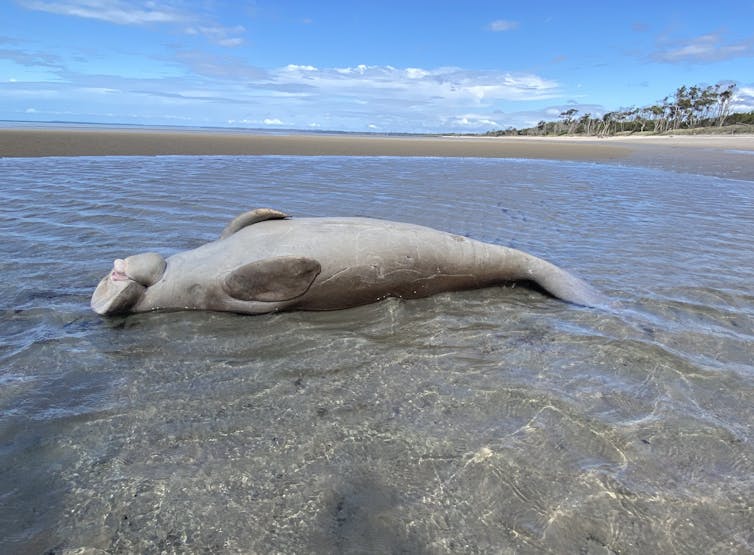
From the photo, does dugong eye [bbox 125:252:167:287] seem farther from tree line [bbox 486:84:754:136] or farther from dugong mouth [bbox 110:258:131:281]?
tree line [bbox 486:84:754:136]

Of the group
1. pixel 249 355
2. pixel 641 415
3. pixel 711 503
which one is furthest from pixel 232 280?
pixel 711 503

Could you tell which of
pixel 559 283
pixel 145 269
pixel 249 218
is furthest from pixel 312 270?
pixel 559 283

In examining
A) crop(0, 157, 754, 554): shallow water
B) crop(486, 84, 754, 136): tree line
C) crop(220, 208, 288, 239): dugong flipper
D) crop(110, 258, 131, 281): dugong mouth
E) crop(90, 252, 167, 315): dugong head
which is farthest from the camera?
crop(486, 84, 754, 136): tree line

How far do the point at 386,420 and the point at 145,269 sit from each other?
3.00 meters

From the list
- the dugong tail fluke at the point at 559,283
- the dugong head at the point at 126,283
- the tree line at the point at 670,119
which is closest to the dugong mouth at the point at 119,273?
the dugong head at the point at 126,283

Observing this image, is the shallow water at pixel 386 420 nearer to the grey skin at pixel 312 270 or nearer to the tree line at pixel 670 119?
the grey skin at pixel 312 270

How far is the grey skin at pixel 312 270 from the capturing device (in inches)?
178

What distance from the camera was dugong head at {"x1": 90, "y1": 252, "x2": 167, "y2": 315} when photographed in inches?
175

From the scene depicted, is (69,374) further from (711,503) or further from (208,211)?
(208,211)

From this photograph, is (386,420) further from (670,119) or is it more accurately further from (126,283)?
(670,119)

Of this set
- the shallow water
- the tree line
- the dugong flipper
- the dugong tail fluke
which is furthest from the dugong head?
the tree line

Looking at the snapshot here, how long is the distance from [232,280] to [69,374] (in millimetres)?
1475

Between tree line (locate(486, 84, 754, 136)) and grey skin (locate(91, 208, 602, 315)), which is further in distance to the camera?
tree line (locate(486, 84, 754, 136))

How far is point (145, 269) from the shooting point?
473 cm
